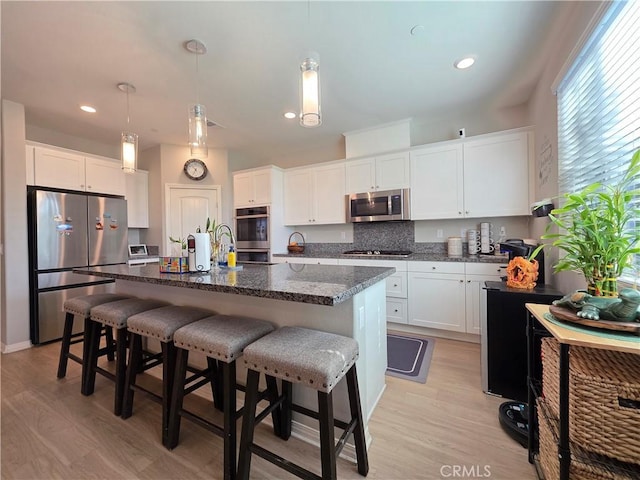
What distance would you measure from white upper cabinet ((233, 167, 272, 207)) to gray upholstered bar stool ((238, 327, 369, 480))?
3.08 metres

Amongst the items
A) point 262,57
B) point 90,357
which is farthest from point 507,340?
point 90,357

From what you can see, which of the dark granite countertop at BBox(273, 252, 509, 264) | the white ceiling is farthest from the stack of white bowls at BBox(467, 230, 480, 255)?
the white ceiling

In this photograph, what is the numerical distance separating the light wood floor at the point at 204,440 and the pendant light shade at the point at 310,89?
1.83m

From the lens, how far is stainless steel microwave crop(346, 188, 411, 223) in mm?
3398

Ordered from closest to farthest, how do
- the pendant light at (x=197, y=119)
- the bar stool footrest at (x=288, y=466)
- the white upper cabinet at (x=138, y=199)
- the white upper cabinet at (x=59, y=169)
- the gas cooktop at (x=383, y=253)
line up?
the bar stool footrest at (x=288, y=466) < the pendant light at (x=197, y=119) < the white upper cabinet at (x=59, y=169) < the gas cooktop at (x=383, y=253) < the white upper cabinet at (x=138, y=199)

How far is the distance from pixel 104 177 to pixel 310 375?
4.24 metres

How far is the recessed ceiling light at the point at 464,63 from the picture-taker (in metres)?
2.26

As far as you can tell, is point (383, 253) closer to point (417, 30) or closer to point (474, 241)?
point (474, 241)

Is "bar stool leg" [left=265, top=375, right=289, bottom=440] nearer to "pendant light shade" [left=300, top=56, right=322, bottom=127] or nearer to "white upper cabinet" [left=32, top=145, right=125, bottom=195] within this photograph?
"pendant light shade" [left=300, top=56, right=322, bottom=127]

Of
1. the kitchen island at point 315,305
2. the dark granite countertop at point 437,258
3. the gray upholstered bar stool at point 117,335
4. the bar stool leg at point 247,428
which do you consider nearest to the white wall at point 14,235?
the gray upholstered bar stool at point 117,335

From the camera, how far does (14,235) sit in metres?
2.85

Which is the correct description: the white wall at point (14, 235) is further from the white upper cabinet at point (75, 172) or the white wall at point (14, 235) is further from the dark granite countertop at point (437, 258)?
the dark granite countertop at point (437, 258)

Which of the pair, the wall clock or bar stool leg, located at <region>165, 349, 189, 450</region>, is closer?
bar stool leg, located at <region>165, 349, 189, 450</region>

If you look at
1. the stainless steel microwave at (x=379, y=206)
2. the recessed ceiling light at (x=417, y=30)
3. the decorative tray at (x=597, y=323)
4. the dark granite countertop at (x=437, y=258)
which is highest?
the recessed ceiling light at (x=417, y=30)
